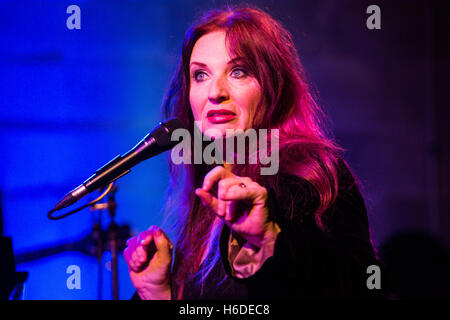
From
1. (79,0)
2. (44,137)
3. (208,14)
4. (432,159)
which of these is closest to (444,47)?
(432,159)

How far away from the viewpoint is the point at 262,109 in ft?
4.16

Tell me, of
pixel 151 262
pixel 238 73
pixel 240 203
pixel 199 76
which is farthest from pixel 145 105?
pixel 240 203

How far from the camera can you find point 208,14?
139cm

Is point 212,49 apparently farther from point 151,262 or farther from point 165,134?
point 151,262

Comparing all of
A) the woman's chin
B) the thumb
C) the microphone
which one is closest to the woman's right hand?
the thumb

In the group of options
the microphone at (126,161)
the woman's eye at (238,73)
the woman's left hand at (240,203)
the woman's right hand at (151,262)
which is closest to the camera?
the woman's left hand at (240,203)

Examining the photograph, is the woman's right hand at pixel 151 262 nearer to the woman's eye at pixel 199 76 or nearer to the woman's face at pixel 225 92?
the woman's face at pixel 225 92

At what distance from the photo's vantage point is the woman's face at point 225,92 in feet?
4.08

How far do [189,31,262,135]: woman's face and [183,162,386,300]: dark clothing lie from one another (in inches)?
11.4

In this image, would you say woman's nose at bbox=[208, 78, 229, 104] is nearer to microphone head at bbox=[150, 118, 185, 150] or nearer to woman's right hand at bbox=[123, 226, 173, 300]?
microphone head at bbox=[150, 118, 185, 150]

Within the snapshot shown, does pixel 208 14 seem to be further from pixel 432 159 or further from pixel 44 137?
pixel 432 159

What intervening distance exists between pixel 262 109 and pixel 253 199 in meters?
0.50

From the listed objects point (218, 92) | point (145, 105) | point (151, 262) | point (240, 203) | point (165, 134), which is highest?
point (145, 105)

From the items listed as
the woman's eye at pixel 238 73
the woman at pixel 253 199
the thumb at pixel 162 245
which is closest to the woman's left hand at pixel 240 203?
the woman at pixel 253 199
